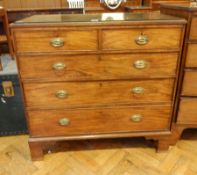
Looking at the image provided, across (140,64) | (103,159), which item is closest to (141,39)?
(140,64)

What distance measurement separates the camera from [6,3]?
3031 millimetres

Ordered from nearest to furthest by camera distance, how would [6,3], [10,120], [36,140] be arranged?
[36,140] < [10,120] < [6,3]

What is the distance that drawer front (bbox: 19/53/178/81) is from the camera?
3.40 feet

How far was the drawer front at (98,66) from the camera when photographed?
1035mm

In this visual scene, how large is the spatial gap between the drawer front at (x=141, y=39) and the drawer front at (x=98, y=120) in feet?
1.20

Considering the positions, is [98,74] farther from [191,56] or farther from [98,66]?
[191,56]

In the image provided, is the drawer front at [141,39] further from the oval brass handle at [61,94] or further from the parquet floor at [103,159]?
the parquet floor at [103,159]

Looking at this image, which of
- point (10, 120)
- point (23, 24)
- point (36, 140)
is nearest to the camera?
point (23, 24)

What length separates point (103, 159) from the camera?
4.33 ft

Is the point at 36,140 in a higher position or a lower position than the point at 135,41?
lower

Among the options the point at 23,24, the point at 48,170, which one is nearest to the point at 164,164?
the point at 48,170

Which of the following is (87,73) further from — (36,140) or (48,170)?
(48,170)

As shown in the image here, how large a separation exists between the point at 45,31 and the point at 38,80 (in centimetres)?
26

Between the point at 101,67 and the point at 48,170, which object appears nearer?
the point at 101,67
